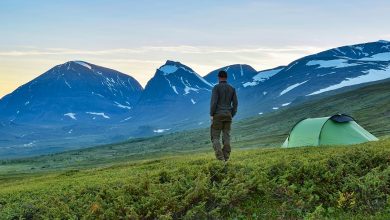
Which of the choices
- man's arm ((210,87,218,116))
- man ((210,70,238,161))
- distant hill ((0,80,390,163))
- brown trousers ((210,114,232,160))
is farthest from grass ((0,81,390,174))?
man's arm ((210,87,218,116))

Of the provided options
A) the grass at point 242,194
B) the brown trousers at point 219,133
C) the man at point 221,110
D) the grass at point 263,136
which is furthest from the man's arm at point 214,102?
the grass at point 263,136

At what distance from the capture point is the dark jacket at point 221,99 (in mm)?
24312

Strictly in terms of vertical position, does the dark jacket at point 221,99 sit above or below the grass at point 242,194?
above

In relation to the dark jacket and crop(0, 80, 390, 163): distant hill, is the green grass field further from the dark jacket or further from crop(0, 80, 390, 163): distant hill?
crop(0, 80, 390, 163): distant hill

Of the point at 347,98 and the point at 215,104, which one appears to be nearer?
the point at 215,104

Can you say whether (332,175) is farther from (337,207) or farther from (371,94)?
(371,94)

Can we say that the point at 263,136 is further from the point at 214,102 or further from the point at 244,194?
the point at 244,194

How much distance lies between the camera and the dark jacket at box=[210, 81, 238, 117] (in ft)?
79.8

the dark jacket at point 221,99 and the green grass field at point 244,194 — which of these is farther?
the dark jacket at point 221,99

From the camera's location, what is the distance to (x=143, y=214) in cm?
1599

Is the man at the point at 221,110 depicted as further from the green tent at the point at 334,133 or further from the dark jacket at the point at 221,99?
the green tent at the point at 334,133

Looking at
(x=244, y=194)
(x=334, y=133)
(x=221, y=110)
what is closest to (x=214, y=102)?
(x=221, y=110)

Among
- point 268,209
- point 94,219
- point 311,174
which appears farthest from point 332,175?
point 94,219

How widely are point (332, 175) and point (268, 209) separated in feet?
10.7
